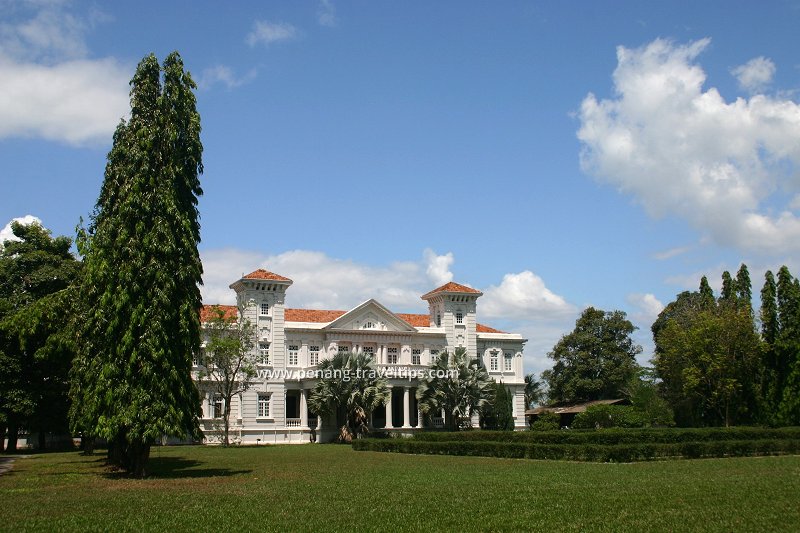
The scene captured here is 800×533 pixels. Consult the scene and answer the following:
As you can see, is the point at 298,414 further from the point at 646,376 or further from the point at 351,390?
the point at 646,376

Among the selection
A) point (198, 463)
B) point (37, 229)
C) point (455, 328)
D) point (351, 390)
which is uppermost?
point (37, 229)

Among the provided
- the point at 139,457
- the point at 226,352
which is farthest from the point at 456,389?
the point at 139,457

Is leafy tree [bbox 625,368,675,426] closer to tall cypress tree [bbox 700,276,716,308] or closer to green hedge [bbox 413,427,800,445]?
tall cypress tree [bbox 700,276,716,308]

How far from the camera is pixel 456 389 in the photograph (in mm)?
57781

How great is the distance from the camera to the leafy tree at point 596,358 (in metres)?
77.9

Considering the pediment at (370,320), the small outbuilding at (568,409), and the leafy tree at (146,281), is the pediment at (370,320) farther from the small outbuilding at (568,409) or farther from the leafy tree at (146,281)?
the leafy tree at (146,281)

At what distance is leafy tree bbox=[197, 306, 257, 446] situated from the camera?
4972 centimetres

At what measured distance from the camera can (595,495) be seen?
59.1 ft

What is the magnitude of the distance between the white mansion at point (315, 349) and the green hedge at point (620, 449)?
22582 millimetres

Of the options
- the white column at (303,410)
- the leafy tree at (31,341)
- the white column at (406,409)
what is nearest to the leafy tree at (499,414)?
the white column at (406,409)

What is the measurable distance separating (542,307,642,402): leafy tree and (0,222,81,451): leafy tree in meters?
50.7

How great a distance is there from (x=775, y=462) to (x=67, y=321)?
26.9m

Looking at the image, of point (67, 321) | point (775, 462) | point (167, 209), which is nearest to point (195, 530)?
point (167, 209)

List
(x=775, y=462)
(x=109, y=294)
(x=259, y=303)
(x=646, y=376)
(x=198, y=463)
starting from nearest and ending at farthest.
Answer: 1. (x=109, y=294)
2. (x=775, y=462)
3. (x=198, y=463)
4. (x=259, y=303)
5. (x=646, y=376)
